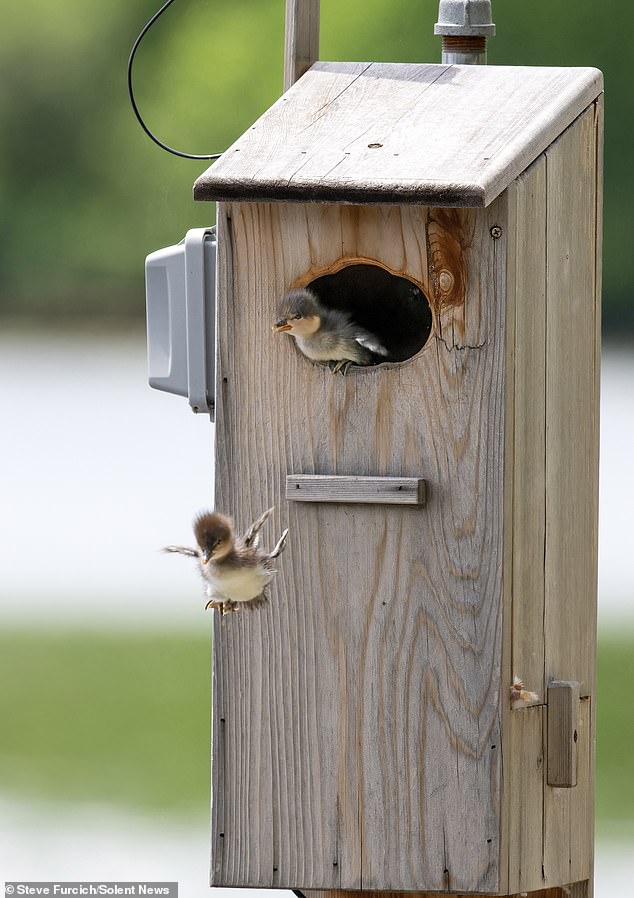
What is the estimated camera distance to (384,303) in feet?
10.8

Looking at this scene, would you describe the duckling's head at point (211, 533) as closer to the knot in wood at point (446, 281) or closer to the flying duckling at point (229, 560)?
the flying duckling at point (229, 560)

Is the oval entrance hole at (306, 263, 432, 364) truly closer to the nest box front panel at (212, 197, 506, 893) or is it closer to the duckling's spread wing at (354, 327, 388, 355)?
the duckling's spread wing at (354, 327, 388, 355)

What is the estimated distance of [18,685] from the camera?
8.64m

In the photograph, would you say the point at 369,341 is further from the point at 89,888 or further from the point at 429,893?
the point at 89,888

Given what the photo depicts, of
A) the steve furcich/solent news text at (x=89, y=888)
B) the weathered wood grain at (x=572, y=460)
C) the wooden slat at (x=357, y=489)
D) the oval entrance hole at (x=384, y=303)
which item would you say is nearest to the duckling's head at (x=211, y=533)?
the wooden slat at (x=357, y=489)

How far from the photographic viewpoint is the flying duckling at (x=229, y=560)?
8.17ft

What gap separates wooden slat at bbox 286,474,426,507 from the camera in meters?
2.70

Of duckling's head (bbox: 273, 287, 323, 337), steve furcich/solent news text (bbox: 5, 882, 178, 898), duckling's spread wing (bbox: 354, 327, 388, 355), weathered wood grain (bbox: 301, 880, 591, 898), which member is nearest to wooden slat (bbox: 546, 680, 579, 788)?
weathered wood grain (bbox: 301, 880, 591, 898)

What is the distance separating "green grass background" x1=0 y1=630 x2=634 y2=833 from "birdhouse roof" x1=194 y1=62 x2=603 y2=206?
14.5 ft

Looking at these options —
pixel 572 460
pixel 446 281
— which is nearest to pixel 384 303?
pixel 572 460

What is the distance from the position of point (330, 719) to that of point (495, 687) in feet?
0.85

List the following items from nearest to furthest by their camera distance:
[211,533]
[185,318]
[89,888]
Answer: [211,533] < [185,318] < [89,888]

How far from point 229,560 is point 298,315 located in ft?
1.31

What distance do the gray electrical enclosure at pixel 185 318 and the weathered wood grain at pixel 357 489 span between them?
1.53 ft
